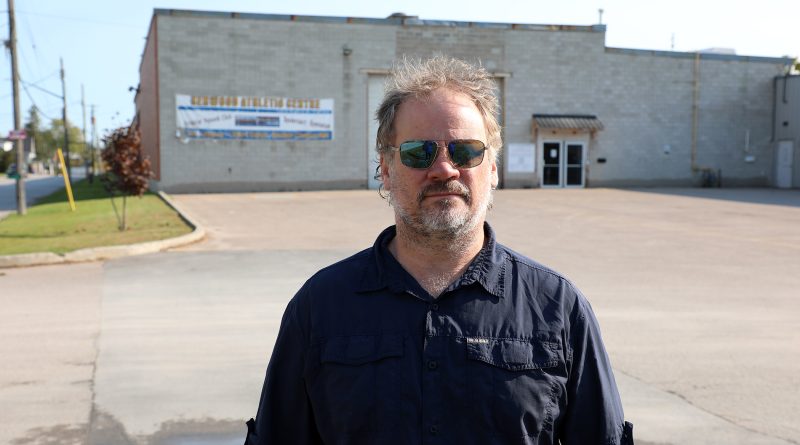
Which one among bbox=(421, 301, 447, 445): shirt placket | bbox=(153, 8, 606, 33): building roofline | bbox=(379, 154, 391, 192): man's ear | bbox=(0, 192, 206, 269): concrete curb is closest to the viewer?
bbox=(421, 301, 447, 445): shirt placket

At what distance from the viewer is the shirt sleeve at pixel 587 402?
2.31 meters

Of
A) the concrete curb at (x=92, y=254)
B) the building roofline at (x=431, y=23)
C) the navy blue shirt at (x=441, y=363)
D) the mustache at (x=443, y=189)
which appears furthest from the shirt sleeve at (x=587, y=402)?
the building roofline at (x=431, y=23)

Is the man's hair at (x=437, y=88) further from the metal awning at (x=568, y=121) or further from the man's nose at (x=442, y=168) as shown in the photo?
the metal awning at (x=568, y=121)

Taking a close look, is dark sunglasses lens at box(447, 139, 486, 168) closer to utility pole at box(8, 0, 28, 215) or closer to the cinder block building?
utility pole at box(8, 0, 28, 215)

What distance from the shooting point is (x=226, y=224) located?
1995 centimetres

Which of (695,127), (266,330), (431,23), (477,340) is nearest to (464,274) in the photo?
(477,340)

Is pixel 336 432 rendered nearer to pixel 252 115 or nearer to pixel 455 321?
pixel 455 321

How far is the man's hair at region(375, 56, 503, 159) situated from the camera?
2385mm

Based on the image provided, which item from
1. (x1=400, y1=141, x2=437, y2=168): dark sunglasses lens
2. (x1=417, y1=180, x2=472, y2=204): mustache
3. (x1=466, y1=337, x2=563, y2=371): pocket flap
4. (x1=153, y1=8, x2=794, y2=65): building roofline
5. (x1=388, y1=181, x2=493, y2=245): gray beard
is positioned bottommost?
(x1=466, y1=337, x2=563, y2=371): pocket flap

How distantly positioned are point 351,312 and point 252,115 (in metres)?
31.9

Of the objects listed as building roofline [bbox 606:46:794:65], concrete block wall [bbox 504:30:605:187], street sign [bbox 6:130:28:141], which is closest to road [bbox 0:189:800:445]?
street sign [bbox 6:130:28:141]

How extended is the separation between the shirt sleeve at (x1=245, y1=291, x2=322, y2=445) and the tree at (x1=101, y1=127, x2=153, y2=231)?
1758cm

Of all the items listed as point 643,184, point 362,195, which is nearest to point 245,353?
point 362,195

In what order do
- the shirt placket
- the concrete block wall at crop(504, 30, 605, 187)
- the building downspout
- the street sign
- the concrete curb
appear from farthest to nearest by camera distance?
the building downspout → the concrete block wall at crop(504, 30, 605, 187) → the street sign → the concrete curb → the shirt placket
